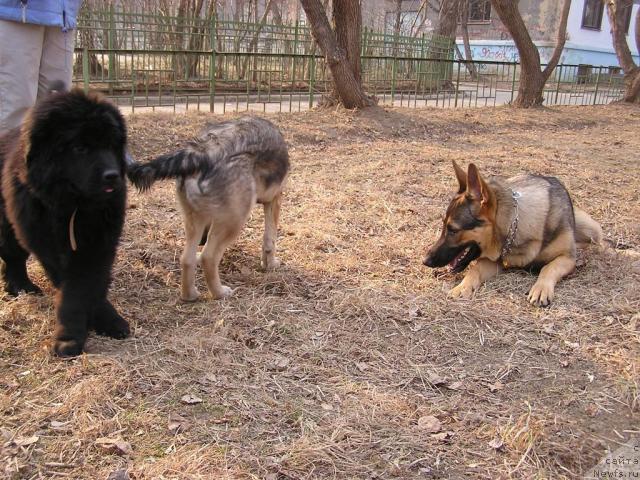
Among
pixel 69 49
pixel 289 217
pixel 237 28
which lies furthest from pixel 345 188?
Answer: pixel 237 28

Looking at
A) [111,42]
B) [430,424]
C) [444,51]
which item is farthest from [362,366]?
[444,51]

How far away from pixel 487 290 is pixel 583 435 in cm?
170

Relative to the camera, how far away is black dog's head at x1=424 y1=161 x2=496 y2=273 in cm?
438

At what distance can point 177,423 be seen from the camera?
107 inches

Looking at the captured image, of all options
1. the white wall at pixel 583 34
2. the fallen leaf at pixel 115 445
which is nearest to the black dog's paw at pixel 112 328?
the fallen leaf at pixel 115 445

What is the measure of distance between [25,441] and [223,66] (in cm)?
1475

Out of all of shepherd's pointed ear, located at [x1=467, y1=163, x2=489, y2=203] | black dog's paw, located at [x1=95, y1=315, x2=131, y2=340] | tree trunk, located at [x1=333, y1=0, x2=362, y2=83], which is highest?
tree trunk, located at [x1=333, y1=0, x2=362, y2=83]

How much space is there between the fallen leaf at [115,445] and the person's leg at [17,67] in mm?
2830

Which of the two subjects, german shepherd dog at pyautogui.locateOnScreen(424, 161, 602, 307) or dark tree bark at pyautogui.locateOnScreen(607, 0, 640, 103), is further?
dark tree bark at pyautogui.locateOnScreen(607, 0, 640, 103)

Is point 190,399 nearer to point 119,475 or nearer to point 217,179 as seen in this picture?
point 119,475

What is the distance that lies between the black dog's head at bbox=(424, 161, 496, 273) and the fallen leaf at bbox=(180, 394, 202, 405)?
2.23 meters

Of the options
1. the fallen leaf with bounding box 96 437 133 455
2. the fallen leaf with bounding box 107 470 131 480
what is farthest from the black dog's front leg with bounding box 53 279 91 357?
the fallen leaf with bounding box 107 470 131 480

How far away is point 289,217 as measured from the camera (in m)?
5.90

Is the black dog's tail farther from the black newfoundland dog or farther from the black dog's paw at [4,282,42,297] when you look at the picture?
the black dog's paw at [4,282,42,297]
